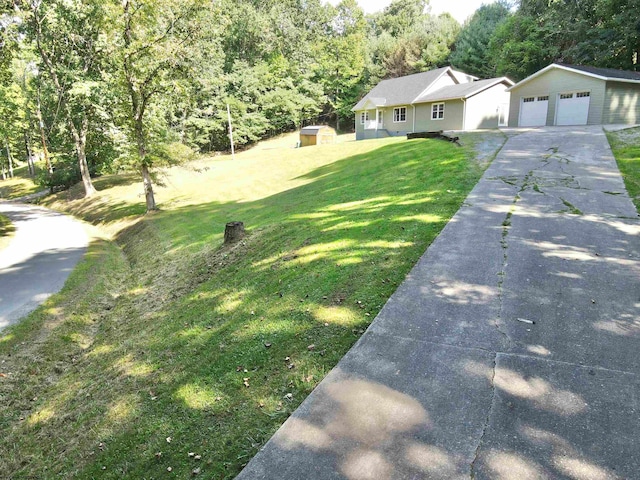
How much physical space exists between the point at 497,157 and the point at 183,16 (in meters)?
13.2

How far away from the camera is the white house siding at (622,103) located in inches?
864

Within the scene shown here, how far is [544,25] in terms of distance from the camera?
3116 centimetres

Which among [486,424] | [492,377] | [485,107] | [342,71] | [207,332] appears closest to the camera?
[486,424]

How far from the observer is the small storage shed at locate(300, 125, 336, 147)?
119 feet

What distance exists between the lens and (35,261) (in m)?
13.8

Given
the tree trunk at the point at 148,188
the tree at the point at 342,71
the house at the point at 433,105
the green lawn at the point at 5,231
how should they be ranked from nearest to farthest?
the green lawn at the point at 5,231, the tree trunk at the point at 148,188, the house at the point at 433,105, the tree at the point at 342,71

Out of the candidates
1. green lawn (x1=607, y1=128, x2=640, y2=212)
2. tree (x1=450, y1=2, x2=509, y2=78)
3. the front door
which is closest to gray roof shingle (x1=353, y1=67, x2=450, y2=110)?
the front door

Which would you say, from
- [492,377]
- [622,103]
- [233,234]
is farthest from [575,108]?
[492,377]

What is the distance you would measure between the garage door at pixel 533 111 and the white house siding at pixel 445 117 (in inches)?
149

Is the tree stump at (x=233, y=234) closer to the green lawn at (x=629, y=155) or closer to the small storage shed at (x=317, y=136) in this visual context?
the green lawn at (x=629, y=155)

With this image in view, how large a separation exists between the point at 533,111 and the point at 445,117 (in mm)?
5863

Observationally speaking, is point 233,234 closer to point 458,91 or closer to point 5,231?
point 5,231

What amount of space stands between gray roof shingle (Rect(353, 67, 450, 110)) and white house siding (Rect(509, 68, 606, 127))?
810 cm

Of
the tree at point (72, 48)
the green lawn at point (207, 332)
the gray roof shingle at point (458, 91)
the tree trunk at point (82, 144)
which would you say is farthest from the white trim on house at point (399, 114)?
the tree trunk at point (82, 144)
